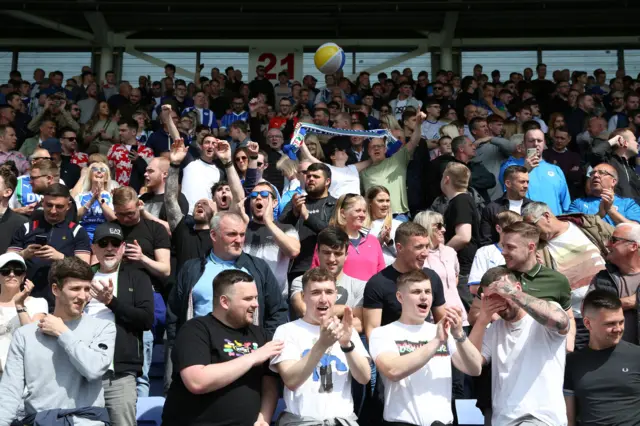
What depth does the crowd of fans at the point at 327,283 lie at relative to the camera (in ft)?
17.3

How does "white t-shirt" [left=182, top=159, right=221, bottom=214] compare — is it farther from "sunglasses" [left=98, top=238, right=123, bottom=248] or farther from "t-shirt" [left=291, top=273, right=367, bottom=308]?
"t-shirt" [left=291, top=273, right=367, bottom=308]

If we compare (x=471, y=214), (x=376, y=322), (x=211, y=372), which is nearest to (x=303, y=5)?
(x=471, y=214)

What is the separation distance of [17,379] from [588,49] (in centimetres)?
1722

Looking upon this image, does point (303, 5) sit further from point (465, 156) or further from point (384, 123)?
point (465, 156)

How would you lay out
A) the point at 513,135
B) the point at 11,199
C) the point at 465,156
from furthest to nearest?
the point at 513,135 < the point at 465,156 < the point at 11,199

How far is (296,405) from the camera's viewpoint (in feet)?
17.5

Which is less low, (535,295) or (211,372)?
(535,295)

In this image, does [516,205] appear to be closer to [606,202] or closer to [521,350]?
[606,202]

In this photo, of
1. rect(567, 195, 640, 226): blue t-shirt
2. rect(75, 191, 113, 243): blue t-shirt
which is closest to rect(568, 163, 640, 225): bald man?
rect(567, 195, 640, 226): blue t-shirt

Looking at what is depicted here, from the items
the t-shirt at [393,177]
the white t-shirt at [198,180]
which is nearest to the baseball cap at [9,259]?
the white t-shirt at [198,180]

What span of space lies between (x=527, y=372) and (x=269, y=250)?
9.09 feet

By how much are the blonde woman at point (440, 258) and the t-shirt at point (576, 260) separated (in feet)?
2.75

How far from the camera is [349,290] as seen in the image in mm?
6660

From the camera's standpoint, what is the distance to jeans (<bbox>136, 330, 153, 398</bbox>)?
646 centimetres
